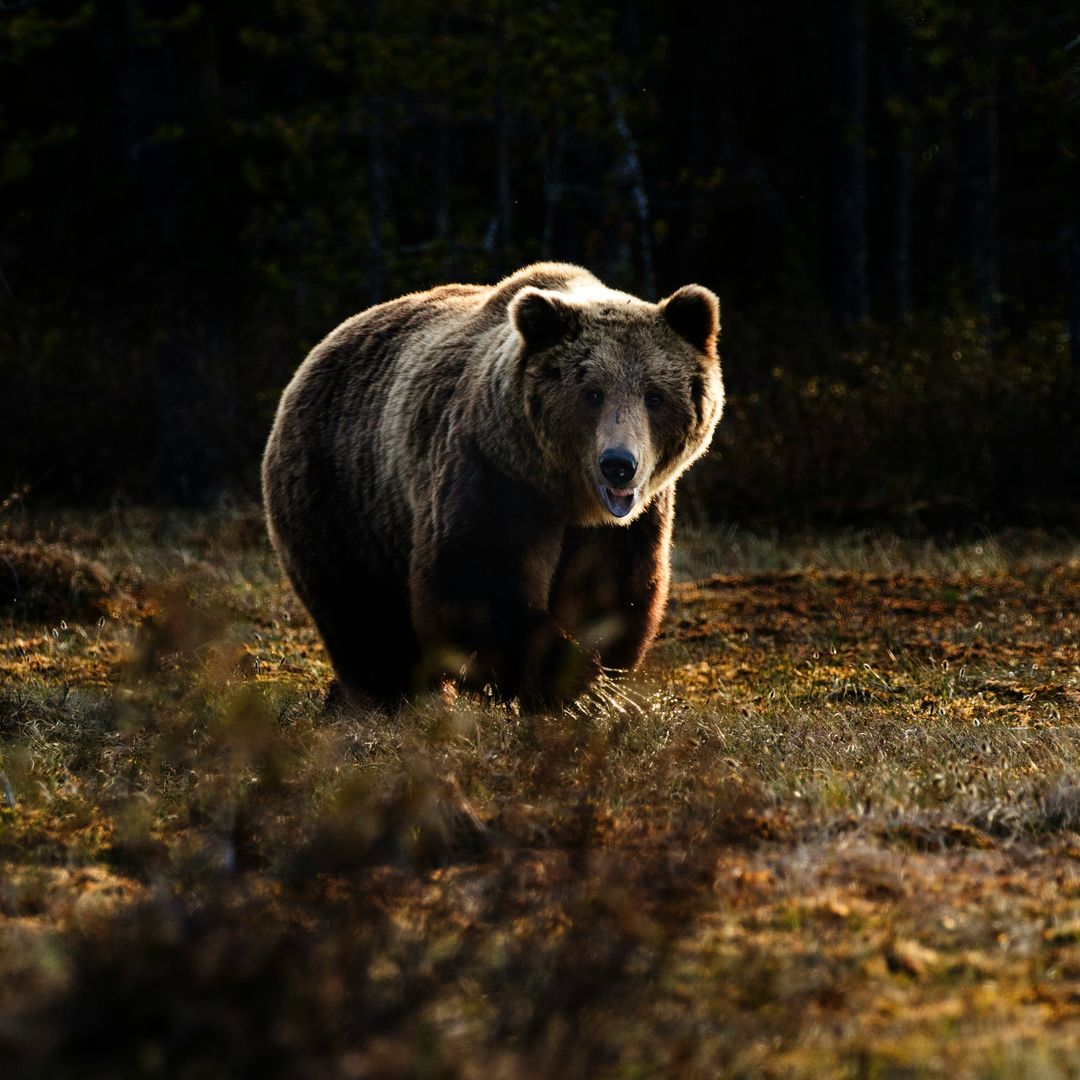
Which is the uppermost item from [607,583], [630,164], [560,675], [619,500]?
[630,164]

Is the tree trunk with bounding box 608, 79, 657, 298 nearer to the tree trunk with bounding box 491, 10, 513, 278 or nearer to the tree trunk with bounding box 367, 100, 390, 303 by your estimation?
the tree trunk with bounding box 491, 10, 513, 278

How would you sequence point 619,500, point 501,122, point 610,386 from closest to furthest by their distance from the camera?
point 619,500 → point 610,386 → point 501,122

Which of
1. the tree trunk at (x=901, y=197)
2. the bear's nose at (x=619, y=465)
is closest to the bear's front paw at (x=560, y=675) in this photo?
the bear's nose at (x=619, y=465)

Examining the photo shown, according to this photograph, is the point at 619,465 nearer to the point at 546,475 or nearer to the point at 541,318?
the point at 546,475

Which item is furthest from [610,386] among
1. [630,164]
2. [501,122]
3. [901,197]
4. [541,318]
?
[901,197]

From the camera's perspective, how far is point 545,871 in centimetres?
350

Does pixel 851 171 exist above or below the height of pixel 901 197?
above

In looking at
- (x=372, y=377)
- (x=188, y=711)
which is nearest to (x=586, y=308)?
(x=372, y=377)

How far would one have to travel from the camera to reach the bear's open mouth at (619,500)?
516cm

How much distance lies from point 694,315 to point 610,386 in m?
0.46

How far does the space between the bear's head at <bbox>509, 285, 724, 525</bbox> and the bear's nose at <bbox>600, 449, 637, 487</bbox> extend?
3.3 inches

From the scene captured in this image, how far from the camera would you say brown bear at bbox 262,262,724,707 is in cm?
532

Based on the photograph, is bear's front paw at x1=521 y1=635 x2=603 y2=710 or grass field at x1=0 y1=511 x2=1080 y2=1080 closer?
grass field at x1=0 y1=511 x2=1080 y2=1080

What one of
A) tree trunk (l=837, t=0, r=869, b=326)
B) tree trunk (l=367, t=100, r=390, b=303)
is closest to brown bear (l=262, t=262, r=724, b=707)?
tree trunk (l=367, t=100, r=390, b=303)
